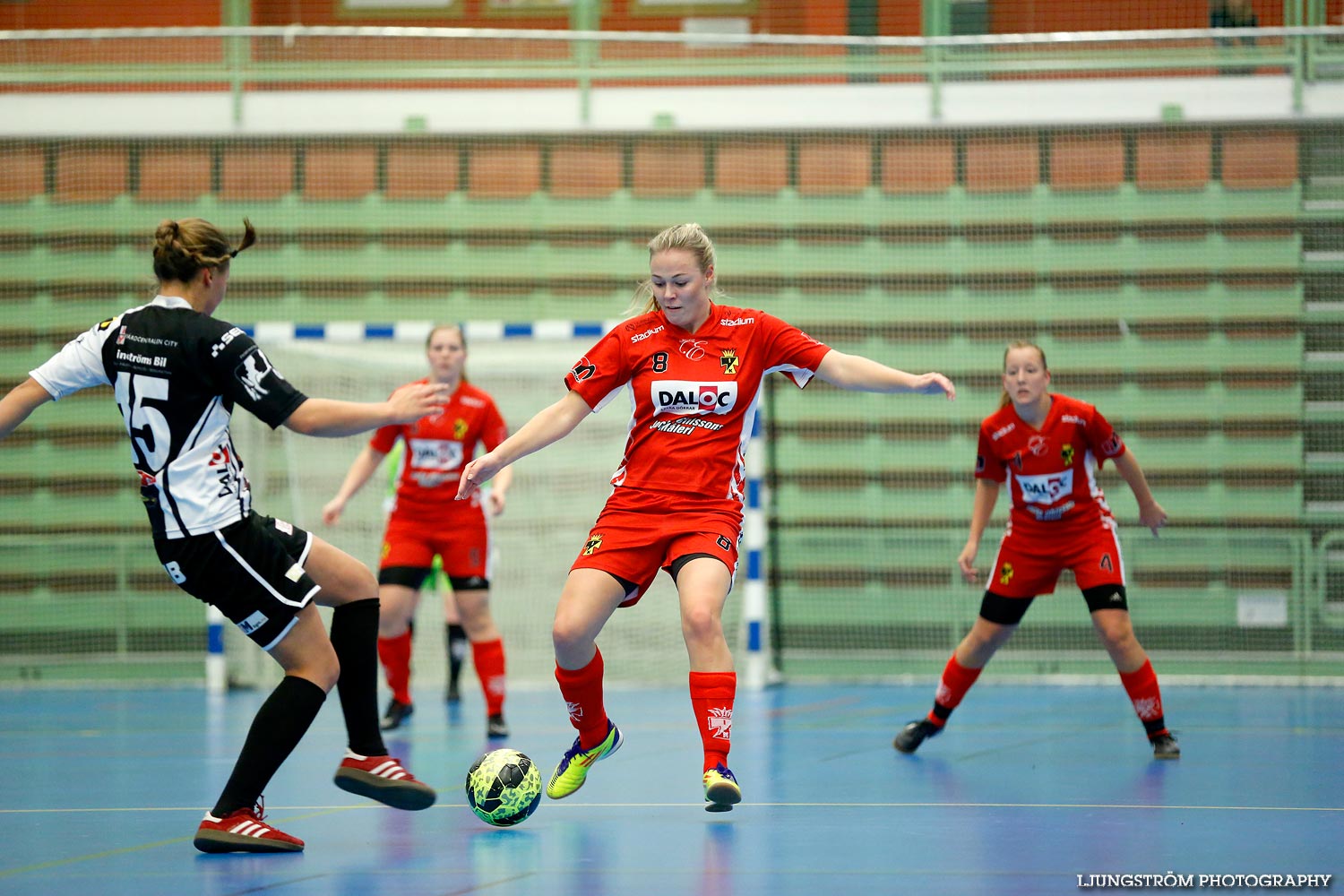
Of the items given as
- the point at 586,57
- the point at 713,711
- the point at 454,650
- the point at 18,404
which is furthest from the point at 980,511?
the point at 586,57

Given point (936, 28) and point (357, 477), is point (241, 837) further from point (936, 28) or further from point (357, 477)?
point (936, 28)

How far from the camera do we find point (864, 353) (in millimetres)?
10625

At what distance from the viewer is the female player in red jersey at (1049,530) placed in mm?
5891

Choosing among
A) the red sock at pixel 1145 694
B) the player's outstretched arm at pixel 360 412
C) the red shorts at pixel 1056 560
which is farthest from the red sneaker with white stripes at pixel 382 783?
the red sock at pixel 1145 694

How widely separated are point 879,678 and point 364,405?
21.4 ft

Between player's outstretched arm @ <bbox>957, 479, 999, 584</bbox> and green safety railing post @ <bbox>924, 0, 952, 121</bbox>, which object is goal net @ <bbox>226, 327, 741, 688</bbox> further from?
player's outstretched arm @ <bbox>957, 479, 999, 584</bbox>

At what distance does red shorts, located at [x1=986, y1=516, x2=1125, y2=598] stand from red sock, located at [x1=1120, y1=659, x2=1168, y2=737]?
0.40 metres

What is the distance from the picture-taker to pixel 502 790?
4250 mm

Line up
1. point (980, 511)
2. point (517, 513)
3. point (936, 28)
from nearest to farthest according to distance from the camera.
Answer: point (980, 511), point (517, 513), point (936, 28)

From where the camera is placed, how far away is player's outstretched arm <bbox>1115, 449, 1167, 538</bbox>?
592 centimetres

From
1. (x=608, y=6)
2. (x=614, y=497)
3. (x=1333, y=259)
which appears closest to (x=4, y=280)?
(x=608, y=6)

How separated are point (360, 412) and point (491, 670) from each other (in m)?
3.24

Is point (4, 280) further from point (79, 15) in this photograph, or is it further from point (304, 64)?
point (304, 64)

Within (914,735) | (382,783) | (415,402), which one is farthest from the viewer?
(914,735)
